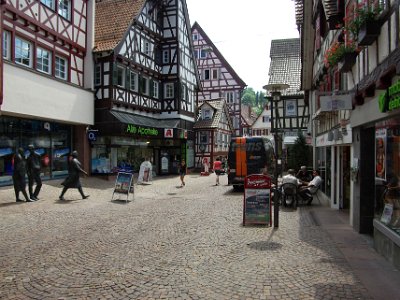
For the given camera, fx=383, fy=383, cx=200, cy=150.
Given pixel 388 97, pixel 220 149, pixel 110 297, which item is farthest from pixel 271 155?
pixel 220 149

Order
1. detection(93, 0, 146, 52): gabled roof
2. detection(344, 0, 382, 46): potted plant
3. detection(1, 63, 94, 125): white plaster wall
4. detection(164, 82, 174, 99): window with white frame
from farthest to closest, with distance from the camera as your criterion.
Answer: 1. detection(164, 82, 174, 99): window with white frame
2. detection(93, 0, 146, 52): gabled roof
3. detection(1, 63, 94, 125): white plaster wall
4. detection(344, 0, 382, 46): potted plant

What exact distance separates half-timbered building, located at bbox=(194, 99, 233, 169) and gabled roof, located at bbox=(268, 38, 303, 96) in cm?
781

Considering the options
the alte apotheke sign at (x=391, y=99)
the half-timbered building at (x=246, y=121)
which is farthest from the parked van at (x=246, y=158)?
the half-timbered building at (x=246, y=121)

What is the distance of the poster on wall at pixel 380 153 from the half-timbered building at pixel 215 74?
120ft

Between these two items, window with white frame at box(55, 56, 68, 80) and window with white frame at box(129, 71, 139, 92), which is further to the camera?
window with white frame at box(129, 71, 139, 92)

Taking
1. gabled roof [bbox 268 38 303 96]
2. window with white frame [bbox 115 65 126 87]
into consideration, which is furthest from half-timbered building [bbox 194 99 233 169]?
window with white frame [bbox 115 65 126 87]

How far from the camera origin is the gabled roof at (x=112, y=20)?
2192 centimetres

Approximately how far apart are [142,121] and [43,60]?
7892 millimetres

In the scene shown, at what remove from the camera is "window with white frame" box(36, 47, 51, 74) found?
1684 cm

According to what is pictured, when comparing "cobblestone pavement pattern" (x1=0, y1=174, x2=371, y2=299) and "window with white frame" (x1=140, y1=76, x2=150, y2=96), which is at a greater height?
"window with white frame" (x1=140, y1=76, x2=150, y2=96)

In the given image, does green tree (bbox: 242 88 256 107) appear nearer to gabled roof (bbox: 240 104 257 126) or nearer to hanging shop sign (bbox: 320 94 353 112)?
gabled roof (bbox: 240 104 257 126)

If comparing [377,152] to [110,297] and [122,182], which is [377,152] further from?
[122,182]

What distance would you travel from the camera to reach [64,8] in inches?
740

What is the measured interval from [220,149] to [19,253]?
3127 centimetres
